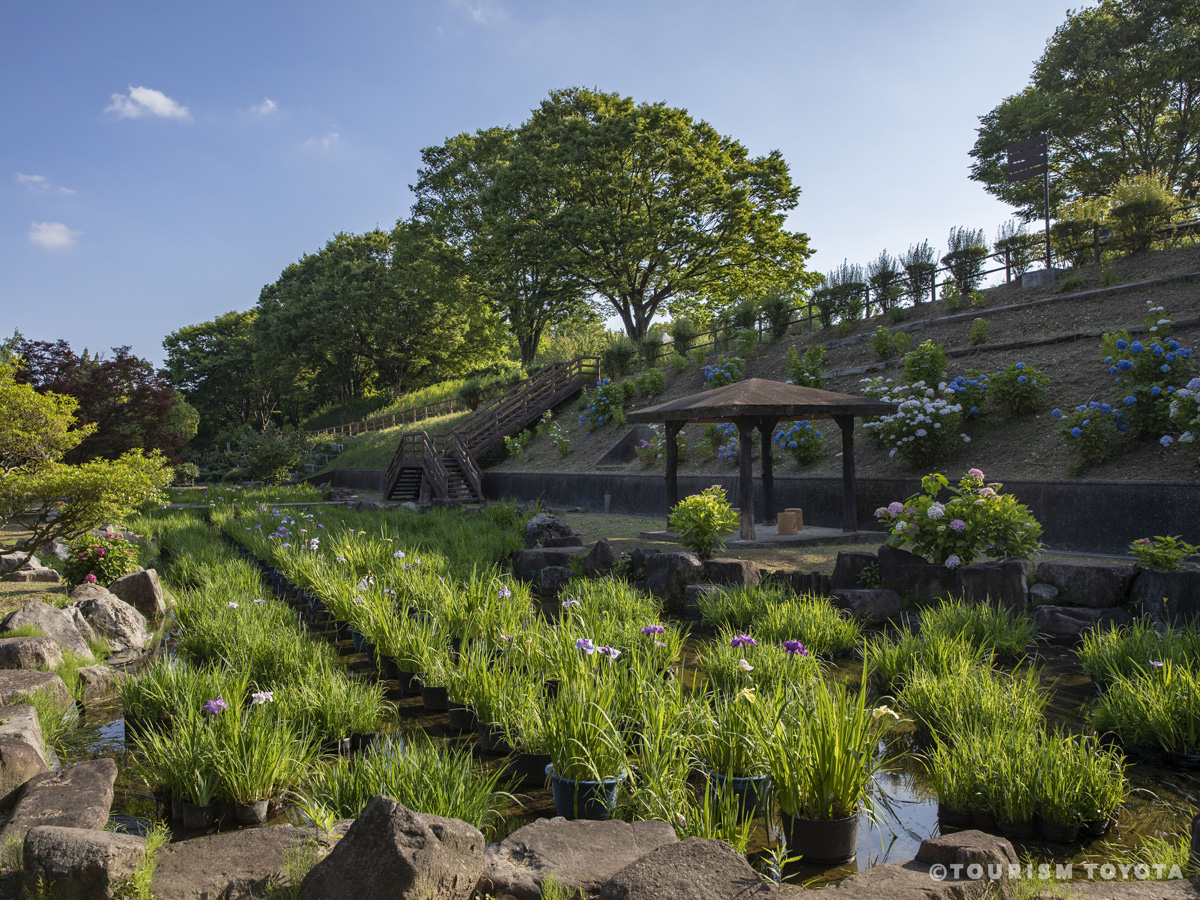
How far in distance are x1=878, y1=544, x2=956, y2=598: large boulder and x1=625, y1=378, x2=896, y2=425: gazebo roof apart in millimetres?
2832

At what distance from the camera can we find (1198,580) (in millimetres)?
5480

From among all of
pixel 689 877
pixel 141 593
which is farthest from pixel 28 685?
pixel 689 877

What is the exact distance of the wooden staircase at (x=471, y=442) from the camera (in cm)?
2075

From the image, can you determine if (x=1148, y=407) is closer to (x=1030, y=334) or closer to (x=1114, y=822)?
(x=1030, y=334)

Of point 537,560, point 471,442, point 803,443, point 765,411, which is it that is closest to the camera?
point 537,560

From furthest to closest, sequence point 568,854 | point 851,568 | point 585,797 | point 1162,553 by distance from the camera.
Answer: point 851,568 < point 1162,553 < point 585,797 < point 568,854

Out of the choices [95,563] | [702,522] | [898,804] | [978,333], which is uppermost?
[978,333]

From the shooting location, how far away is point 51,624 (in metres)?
6.10

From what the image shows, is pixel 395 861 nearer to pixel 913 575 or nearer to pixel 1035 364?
pixel 913 575

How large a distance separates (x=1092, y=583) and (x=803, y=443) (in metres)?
6.88

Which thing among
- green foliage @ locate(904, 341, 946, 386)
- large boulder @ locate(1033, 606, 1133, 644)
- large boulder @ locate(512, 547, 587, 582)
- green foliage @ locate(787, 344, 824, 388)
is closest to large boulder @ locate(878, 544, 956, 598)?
large boulder @ locate(1033, 606, 1133, 644)

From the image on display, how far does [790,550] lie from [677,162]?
20484 millimetres

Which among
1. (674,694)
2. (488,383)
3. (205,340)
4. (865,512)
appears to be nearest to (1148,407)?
(865,512)

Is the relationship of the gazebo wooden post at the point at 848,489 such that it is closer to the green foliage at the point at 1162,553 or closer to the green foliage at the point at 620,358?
the green foliage at the point at 1162,553
